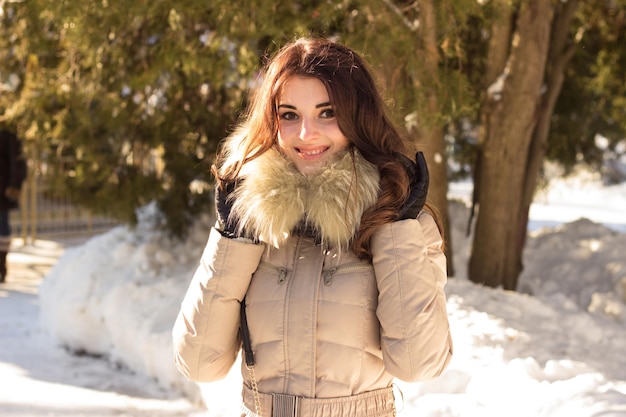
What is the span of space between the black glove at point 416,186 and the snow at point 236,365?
1010 mm

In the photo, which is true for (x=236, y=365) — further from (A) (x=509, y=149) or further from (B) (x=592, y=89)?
(B) (x=592, y=89)

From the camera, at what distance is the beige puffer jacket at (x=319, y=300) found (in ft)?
6.73

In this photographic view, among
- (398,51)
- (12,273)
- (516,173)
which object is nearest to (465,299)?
(516,173)

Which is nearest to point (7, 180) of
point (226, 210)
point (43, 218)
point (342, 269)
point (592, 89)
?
point (43, 218)

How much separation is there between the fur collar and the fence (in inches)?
391

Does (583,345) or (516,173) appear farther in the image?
(516,173)

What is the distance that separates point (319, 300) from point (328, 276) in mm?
72

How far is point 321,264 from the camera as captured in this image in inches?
84.1

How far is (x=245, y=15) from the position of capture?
15.4 ft

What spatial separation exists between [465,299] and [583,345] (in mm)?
834

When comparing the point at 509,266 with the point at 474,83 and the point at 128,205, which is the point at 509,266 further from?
the point at 128,205

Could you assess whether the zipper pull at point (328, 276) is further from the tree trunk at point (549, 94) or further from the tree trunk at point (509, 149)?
the tree trunk at point (549, 94)

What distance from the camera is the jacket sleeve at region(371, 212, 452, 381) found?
2.03 m

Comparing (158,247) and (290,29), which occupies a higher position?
(290,29)
